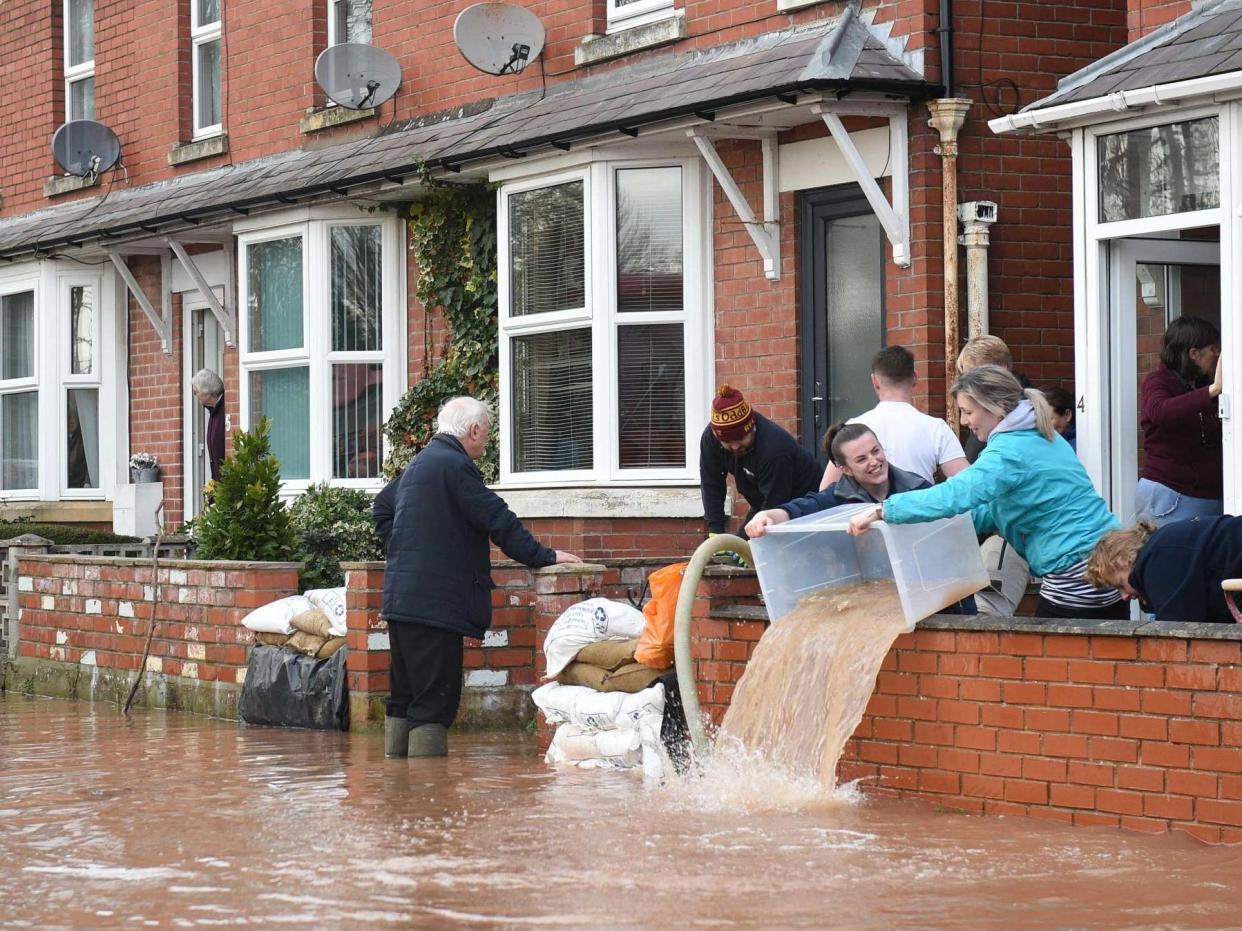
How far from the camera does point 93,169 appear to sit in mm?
19750

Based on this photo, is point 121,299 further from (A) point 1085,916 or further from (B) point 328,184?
(A) point 1085,916

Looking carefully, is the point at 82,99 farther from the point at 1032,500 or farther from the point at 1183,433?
the point at 1032,500

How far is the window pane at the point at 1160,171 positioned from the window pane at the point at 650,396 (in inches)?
153

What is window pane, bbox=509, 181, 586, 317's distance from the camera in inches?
548

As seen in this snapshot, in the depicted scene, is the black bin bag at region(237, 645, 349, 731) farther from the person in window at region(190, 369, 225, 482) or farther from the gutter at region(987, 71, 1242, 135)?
the person in window at region(190, 369, 225, 482)

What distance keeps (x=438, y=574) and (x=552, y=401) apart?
4277mm

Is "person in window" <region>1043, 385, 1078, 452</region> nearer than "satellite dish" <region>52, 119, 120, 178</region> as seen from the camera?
Yes

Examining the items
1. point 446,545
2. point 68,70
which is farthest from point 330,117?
point 446,545

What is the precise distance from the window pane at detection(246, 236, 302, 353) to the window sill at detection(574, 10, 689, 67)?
3.62 metres

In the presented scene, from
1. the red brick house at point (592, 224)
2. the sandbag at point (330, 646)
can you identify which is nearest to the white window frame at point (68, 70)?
the red brick house at point (592, 224)

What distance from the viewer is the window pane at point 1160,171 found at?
9852 mm

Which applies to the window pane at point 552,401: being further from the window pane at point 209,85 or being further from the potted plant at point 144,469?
the potted plant at point 144,469

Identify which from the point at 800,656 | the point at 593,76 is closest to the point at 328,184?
the point at 593,76

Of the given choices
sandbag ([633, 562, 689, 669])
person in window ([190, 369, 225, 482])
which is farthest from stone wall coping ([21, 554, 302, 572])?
sandbag ([633, 562, 689, 669])
